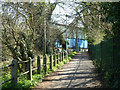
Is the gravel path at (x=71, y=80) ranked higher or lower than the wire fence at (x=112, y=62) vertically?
lower

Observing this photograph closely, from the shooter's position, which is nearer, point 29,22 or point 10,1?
point 10,1

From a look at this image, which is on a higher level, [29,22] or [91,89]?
[29,22]

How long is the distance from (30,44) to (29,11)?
2108 millimetres

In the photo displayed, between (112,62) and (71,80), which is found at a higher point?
(112,62)

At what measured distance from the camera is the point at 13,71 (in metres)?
5.56

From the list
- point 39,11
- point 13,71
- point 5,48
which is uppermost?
point 39,11

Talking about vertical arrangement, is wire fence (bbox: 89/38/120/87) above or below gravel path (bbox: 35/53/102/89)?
above

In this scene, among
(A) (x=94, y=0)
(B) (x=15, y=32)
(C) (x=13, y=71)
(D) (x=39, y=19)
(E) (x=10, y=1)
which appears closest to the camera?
(C) (x=13, y=71)

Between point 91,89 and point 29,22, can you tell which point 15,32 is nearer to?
point 29,22

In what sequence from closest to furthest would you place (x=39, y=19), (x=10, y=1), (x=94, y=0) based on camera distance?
1. (x=94, y=0)
2. (x=10, y=1)
3. (x=39, y=19)

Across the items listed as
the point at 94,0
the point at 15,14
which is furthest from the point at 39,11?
the point at 94,0

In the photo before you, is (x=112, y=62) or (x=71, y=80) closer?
(x=112, y=62)

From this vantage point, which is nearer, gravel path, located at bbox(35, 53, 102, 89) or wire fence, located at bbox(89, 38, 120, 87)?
wire fence, located at bbox(89, 38, 120, 87)

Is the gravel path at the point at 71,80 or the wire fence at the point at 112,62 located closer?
the wire fence at the point at 112,62
